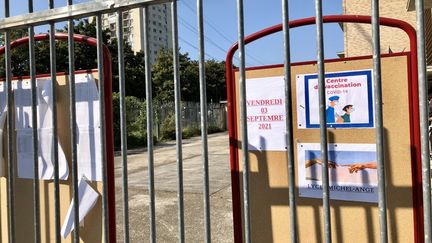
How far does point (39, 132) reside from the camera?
2682 mm

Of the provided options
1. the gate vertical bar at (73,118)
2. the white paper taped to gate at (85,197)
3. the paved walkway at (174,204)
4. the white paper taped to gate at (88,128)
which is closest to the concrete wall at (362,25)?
the paved walkway at (174,204)

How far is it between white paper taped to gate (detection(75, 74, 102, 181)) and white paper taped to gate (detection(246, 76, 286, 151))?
3.08 ft

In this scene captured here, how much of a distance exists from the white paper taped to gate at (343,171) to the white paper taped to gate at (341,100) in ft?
0.44

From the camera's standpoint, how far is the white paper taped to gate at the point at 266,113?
254cm

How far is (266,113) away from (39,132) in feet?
4.73

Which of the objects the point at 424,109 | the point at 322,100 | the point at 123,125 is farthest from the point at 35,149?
the point at 424,109

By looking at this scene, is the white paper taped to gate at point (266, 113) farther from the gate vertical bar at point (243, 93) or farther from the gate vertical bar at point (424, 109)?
the gate vertical bar at point (424, 109)

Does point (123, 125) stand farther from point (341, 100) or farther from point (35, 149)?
point (341, 100)

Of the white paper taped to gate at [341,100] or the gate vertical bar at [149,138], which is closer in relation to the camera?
the gate vertical bar at [149,138]

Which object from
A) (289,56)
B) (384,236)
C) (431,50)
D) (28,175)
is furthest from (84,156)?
(431,50)

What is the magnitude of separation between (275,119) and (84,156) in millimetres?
1185

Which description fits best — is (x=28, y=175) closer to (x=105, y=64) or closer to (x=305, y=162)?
(x=105, y=64)

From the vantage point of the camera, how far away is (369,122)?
2309mm

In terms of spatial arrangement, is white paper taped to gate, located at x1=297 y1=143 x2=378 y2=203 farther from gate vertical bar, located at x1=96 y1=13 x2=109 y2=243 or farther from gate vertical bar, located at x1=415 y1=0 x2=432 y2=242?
gate vertical bar, located at x1=96 y1=13 x2=109 y2=243
